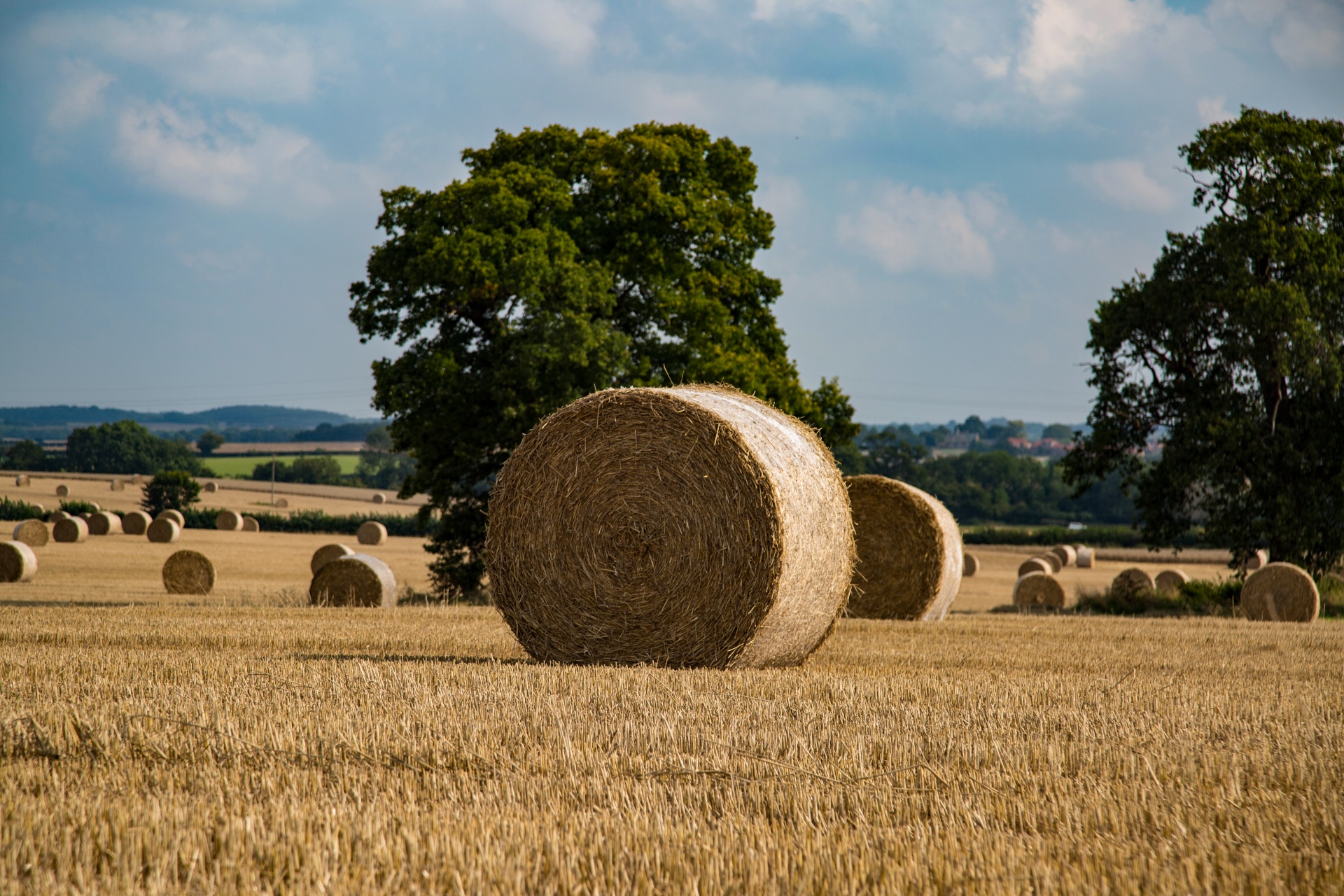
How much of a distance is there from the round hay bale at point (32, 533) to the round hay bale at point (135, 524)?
6.25 metres

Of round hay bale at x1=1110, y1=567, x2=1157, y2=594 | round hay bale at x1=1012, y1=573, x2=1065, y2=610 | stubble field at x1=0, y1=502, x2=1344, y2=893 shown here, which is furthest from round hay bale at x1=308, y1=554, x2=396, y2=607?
round hay bale at x1=1110, y1=567, x2=1157, y2=594

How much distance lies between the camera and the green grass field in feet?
261

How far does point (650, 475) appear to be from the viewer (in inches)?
368

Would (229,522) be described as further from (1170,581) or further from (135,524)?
(1170,581)

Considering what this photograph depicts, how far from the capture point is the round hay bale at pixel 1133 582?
69.4ft

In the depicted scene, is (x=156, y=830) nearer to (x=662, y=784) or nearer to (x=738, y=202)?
(x=662, y=784)

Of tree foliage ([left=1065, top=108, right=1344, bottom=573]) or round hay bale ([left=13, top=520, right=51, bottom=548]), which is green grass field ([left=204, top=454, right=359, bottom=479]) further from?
tree foliage ([left=1065, top=108, right=1344, bottom=573])

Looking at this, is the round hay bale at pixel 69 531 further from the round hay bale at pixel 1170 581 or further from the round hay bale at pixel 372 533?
the round hay bale at pixel 1170 581

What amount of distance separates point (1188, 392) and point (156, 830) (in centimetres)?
1947

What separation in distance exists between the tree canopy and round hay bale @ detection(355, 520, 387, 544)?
2336cm

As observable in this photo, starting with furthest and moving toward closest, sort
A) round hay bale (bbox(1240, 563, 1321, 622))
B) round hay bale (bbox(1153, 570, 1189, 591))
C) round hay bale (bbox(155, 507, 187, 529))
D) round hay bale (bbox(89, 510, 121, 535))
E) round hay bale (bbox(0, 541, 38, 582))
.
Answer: round hay bale (bbox(155, 507, 187, 529)), round hay bale (bbox(89, 510, 121, 535)), round hay bale (bbox(0, 541, 38, 582)), round hay bale (bbox(1153, 570, 1189, 591)), round hay bale (bbox(1240, 563, 1321, 622))

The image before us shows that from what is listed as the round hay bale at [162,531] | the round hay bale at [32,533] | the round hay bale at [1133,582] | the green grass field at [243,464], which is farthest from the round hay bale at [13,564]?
the green grass field at [243,464]

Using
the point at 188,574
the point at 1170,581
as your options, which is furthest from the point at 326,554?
the point at 1170,581

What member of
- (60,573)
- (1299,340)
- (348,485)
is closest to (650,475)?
(1299,340)
